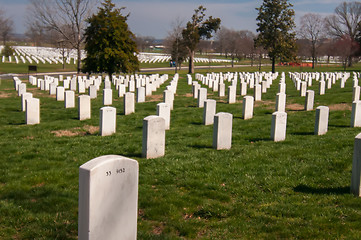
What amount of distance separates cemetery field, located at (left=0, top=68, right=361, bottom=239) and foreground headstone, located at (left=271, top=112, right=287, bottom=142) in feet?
0.95

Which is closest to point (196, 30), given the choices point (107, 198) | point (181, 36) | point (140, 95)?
point (181, 36)

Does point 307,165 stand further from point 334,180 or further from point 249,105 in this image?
point 249,105

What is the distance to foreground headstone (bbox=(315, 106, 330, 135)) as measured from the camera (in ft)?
35.6

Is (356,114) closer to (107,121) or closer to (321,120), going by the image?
(321,120)

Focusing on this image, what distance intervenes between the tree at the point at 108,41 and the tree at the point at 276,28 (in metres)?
25.8

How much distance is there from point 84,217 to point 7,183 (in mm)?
3368

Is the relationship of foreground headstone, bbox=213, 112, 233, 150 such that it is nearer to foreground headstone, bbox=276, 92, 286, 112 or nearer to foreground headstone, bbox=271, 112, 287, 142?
foreground headstone, bbox=271, 112, 287, 142

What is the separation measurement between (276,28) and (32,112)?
42645 mm

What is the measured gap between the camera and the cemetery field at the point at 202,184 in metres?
5.01

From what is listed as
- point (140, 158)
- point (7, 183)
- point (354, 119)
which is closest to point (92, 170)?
point (7, 183)

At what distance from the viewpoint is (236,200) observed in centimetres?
599

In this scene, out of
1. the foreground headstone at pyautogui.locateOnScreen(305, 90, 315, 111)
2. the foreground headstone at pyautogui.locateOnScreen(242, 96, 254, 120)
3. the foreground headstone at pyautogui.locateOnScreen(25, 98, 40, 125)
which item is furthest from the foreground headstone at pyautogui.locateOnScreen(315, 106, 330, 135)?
the foreground headstone at pyautogui.locateOnScreen(25, 98, 40, 125)

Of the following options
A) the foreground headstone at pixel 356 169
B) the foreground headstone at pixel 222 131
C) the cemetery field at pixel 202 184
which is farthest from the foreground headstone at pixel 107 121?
the foreground headstone at pixel 356 169

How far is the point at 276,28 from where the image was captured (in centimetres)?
5006
